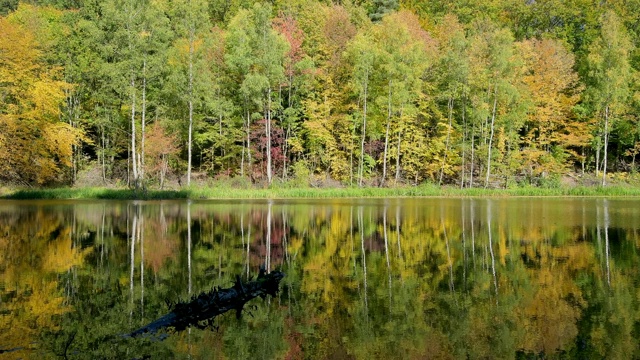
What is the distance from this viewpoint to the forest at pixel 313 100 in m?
42.0

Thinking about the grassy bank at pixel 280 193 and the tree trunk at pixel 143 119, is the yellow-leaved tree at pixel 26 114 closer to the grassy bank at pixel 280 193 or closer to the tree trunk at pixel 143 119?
the grassy bank at pixel 280 193

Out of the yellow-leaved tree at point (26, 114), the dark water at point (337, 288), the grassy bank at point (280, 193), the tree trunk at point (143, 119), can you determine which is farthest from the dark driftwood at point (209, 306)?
the yellow-leaved tree at point (26, 114)

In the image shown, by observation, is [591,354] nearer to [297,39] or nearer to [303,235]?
[303,235]

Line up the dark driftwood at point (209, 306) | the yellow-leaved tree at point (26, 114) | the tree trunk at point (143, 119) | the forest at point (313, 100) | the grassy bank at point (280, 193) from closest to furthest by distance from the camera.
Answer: the dark driftwood at point (209, 306) < the grassy bank at point (280, 193) < the yellow-leaved tree at point (26, 114) < the tree trunk at point (143, 119) < the forest at point (313, 100)

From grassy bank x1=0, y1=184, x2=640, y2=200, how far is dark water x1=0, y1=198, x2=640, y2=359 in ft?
53.0

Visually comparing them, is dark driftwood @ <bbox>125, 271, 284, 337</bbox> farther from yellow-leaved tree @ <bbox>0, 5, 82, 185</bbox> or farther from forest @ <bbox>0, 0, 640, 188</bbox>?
yellow-leaved tree @ <bbox>0, 5, 82, 185</bbox>

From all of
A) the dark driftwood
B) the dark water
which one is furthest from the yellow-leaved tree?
the dark driftwood

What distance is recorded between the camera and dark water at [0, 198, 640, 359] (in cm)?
710

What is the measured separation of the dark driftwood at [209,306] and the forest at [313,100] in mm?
32609

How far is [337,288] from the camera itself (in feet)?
34.4

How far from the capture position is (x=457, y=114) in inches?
2042

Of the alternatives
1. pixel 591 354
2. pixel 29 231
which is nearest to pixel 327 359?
pixel 591 354

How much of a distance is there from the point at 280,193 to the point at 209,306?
31637 millimetres

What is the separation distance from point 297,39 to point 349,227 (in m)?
32.7
